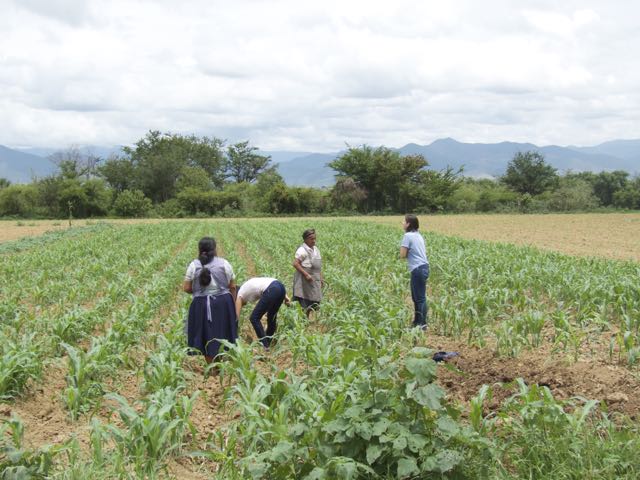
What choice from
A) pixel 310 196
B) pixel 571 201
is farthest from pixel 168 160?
pixel 571 201

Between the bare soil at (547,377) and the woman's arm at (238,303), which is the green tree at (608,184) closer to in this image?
the bare soil at (547,377)

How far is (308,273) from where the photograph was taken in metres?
8.29

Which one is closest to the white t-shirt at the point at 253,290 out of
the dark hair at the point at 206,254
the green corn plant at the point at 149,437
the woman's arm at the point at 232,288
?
the woman's arm at the point at 232,288

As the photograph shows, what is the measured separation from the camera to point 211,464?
14.2 feet

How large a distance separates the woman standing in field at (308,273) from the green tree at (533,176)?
7073cm

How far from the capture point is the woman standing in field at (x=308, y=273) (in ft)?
26.7

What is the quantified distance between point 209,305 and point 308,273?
209 centimetres

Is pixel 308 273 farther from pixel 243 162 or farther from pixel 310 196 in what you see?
pixel 243 162

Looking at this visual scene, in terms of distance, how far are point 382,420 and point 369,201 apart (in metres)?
52.5

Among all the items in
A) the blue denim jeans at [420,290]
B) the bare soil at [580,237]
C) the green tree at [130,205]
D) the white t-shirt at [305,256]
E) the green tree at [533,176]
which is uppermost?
the green tree at [533,176]

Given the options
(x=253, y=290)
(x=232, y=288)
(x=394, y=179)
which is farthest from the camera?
(x=394, y=179)

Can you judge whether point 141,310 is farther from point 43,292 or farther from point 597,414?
point 597,414

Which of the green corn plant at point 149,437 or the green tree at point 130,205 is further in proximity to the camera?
the green tree at point 130,205

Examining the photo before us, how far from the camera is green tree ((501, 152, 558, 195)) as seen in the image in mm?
74188
